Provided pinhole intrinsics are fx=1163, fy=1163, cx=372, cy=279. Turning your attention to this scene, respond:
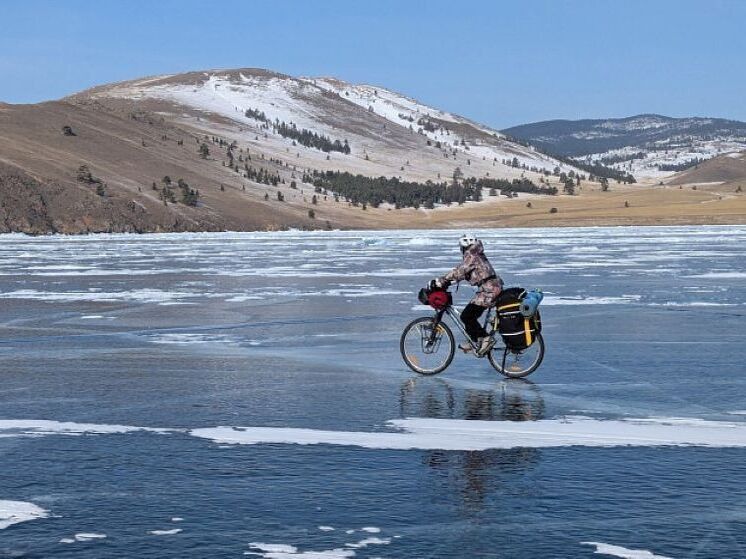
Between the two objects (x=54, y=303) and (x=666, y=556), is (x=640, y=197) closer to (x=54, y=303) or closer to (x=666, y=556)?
(x=54, y=303)

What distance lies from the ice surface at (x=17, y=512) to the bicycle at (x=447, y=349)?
22.5 feet

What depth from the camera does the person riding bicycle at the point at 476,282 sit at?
44.8 ft

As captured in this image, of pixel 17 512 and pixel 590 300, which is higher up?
pixel 590 300

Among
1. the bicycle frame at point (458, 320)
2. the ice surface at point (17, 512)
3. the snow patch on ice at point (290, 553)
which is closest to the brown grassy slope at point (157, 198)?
the bicycle frame at point (458, 320)

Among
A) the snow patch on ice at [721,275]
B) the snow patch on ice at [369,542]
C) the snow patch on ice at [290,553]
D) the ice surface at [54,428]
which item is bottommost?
the snow patch on ice at [369,542]

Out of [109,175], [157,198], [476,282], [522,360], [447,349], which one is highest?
[109,175]

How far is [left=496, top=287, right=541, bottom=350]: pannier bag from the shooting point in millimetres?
13422

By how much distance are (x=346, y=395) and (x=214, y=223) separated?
98888mm

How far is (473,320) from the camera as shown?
13.9 metres

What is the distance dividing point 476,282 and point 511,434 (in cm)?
405

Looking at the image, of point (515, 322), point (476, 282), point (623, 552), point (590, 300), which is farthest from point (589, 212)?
point (623, 552)

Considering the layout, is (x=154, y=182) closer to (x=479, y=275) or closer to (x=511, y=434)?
(x=479, y=275)

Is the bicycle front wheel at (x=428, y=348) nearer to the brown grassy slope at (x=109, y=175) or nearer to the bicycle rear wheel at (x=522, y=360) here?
the bicycle rear wheel at (x=522, y=360)

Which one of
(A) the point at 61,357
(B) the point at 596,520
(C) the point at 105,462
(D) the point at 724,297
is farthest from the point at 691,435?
(D) the point at 724,297
